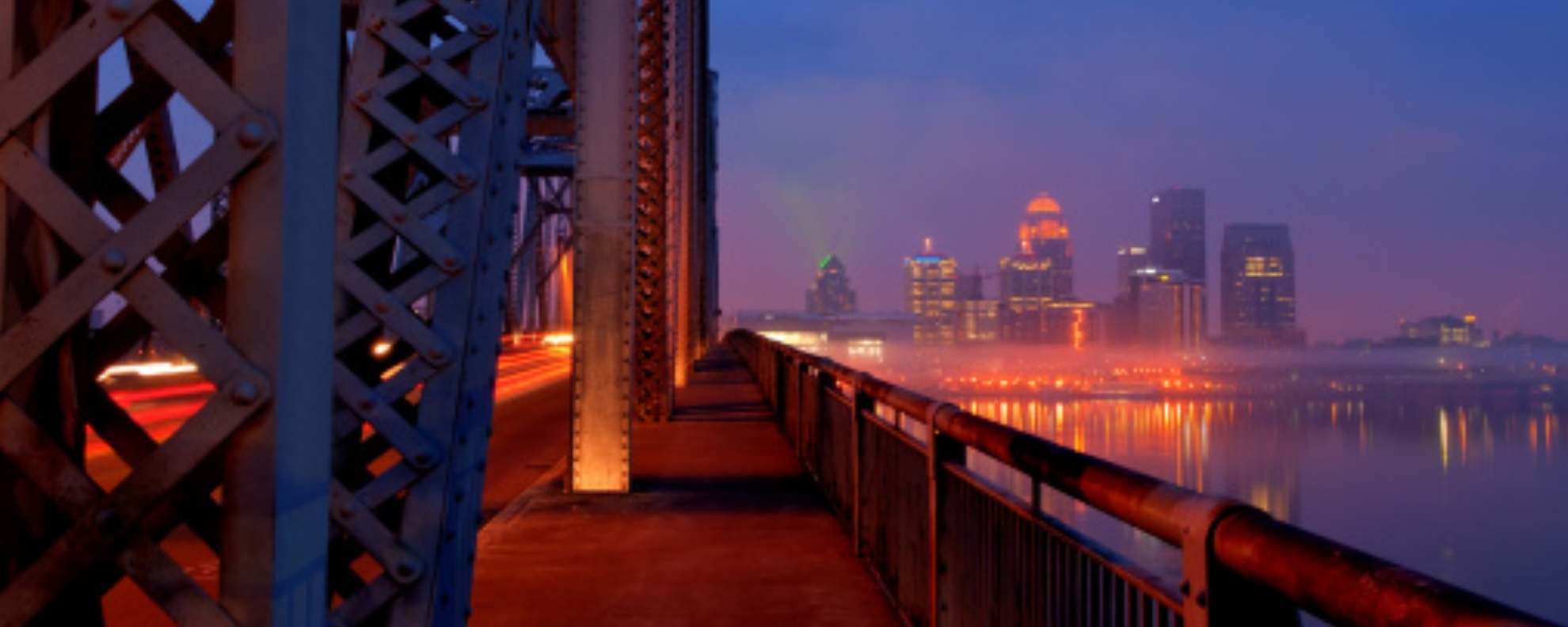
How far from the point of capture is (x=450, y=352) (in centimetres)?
348

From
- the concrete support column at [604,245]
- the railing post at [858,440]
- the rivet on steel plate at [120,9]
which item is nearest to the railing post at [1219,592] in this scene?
the rivet on steel plate at [120,9]

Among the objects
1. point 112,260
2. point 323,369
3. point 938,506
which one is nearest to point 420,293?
point 323,369

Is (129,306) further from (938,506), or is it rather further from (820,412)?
(820,412)

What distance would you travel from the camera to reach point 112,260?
6.32 ft

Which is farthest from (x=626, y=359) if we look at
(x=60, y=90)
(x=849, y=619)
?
(x=60, y=90)

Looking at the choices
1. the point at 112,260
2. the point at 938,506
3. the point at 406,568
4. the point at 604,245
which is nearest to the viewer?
the point at 112,260

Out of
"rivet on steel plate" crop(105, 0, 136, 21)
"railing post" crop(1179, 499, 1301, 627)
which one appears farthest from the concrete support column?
"railing post" crop(1179, 499, 1301, 627)

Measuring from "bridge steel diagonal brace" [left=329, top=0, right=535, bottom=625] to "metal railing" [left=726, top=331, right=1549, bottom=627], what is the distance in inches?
68.9

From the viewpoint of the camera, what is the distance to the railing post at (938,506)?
5.26 m

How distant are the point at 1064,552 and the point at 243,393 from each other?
2303 mm

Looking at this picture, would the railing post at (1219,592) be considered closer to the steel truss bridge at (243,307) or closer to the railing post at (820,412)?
the steel truss bridge at (243,307)

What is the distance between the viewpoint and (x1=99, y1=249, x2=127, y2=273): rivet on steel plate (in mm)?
1927

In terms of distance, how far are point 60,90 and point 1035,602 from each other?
2.91 meters

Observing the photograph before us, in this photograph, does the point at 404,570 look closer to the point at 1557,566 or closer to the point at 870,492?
the point at 870,492
